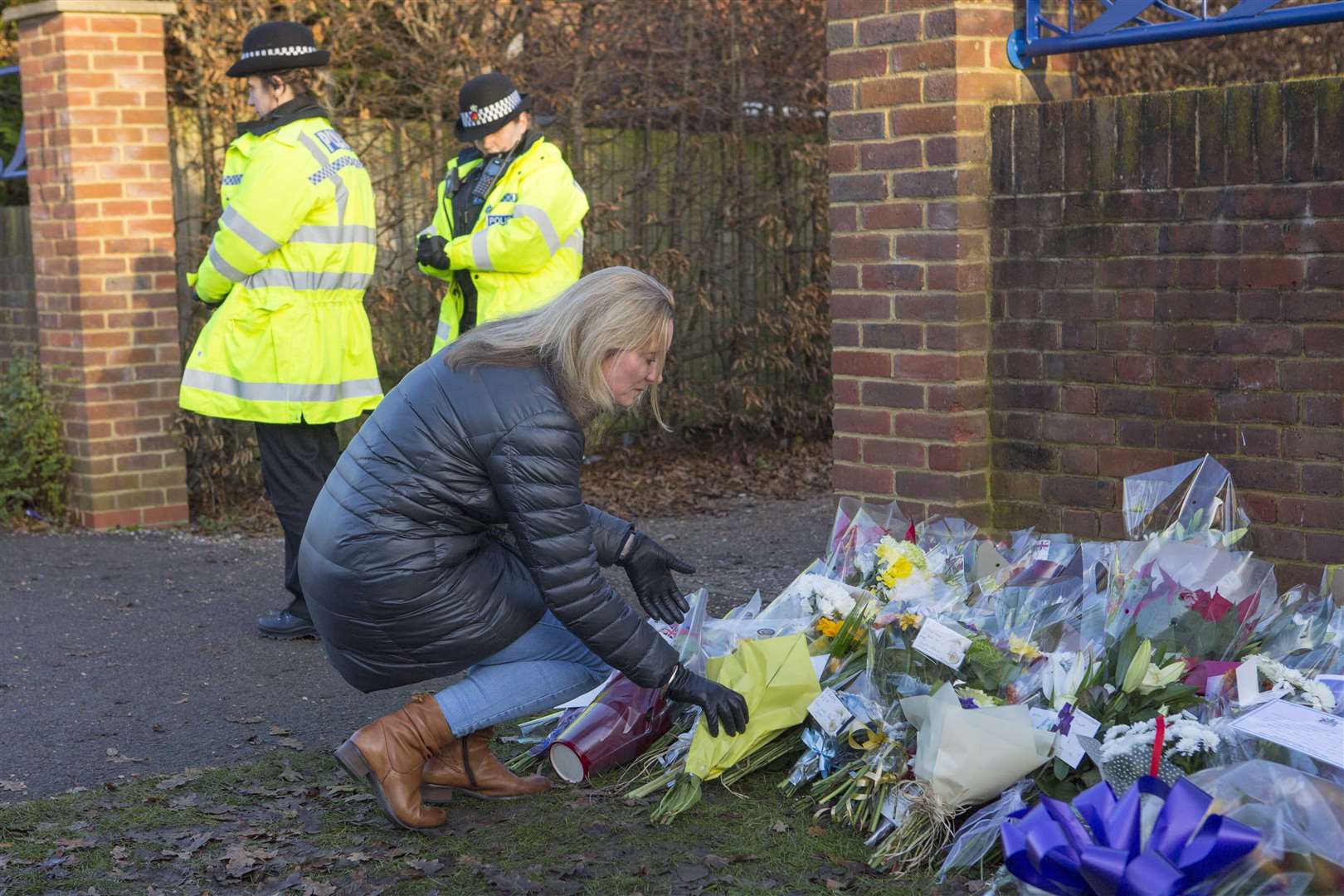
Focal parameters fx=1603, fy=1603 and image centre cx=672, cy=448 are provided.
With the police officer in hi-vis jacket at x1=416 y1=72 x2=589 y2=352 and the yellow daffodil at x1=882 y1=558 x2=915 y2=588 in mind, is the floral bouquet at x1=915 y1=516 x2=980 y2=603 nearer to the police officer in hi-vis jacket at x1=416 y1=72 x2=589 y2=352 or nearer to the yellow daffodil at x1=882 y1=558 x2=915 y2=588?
the yellow daffodil at x1=882 y1=558 x2=915 y2=588

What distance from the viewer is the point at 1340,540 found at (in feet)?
13.7

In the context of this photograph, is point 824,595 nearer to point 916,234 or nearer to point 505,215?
point 916,234

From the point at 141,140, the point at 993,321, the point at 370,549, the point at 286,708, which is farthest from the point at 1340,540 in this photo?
the point at 141,140

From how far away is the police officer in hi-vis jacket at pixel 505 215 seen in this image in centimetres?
557

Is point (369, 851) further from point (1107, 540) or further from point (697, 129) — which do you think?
point (697, 129)

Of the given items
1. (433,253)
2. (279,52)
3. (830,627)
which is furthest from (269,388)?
(830,627)

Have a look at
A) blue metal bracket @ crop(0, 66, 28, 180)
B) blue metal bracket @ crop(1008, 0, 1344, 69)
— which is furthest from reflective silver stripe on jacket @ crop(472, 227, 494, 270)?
blue metal bracket @ crop(0, 66, 28, 180)

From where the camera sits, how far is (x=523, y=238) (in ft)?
18.2

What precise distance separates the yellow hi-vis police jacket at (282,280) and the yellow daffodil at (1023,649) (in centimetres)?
280

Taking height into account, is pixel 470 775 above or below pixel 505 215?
below

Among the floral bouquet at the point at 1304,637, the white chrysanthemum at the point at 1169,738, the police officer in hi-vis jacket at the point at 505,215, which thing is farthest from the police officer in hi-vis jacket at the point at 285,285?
the floral bouquet at the point at 1304,637

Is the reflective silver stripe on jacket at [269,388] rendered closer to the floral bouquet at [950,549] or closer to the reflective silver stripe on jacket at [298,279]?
the reflective silver stripe on jacket at [298,279]

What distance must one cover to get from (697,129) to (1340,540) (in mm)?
6166

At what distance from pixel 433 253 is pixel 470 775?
2400mm
